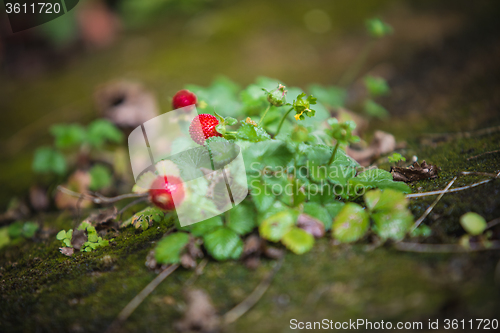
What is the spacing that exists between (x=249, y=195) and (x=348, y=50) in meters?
2.27

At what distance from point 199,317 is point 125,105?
2.00 m

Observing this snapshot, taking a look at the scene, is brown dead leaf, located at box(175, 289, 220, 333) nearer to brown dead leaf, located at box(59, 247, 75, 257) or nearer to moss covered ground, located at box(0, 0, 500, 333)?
moss covered ground, located at box(0, 0, 500, 333)

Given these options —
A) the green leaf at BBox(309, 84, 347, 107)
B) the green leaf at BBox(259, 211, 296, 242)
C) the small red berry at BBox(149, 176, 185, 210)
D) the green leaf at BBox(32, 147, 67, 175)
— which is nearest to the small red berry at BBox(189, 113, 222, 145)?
the small red berry at BBox(149, 176, 185, 210)

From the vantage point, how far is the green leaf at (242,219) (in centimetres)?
89

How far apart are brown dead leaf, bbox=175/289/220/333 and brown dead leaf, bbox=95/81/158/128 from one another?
181 centimetres

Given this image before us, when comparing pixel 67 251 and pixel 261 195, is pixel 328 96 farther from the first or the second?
pixel 67 251

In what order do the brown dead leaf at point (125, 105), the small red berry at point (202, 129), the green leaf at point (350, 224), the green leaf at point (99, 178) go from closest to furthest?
the green leaf at point (350, 224), the small red berry at point (202, 129), the green leaf at point (99, 178), the brown dead leaf at point (125, 105)

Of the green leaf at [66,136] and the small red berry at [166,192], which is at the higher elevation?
the small red berry at [166,192]

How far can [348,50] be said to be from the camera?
2.68m

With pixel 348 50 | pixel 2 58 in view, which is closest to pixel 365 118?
pixel 348 50

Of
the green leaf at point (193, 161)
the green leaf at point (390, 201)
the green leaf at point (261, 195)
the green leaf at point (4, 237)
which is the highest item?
the green leaf at point (193, 161)

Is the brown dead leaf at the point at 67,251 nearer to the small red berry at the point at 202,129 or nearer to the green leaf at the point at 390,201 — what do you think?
the small red berry at the point at 202,129

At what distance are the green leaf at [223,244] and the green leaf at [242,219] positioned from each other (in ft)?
0.06

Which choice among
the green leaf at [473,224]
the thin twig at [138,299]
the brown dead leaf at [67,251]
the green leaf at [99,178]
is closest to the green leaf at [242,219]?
the thin twig at [138,299]
